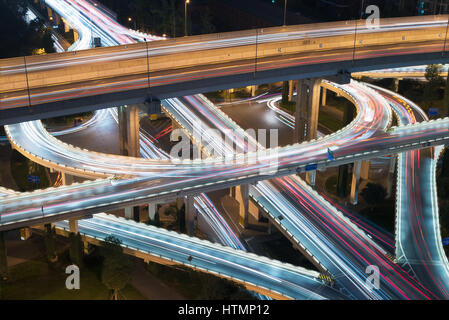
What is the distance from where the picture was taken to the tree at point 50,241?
48.8 metres

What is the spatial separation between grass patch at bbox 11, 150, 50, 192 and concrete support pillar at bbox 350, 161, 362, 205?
3164 centimetres

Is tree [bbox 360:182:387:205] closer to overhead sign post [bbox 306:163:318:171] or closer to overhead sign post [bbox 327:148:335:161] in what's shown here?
overhead sign post [bbox 327:148:335:161]

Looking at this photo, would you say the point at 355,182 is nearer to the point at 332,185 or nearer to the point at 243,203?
the point at 332,185

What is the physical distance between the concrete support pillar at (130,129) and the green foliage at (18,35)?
4209 centimetres

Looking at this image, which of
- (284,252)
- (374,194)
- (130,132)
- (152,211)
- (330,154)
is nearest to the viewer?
(152,211)

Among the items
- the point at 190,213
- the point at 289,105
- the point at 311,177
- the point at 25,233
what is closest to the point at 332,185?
the point at 311,177

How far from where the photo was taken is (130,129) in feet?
196

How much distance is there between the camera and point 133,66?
2302 inches

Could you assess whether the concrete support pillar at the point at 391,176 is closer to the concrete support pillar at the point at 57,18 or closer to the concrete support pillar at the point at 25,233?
the concrete support pillar at the point at 25,233

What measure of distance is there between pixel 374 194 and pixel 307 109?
44.7ft

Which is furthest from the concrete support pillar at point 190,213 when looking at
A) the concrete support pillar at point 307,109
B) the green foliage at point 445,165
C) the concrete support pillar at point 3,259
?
the green foliage at point 445,165

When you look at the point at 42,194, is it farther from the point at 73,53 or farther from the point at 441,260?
the point at 441,260

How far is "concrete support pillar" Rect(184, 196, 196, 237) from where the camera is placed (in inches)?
2154


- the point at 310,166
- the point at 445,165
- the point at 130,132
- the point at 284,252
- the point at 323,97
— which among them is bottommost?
the point at 284,252
